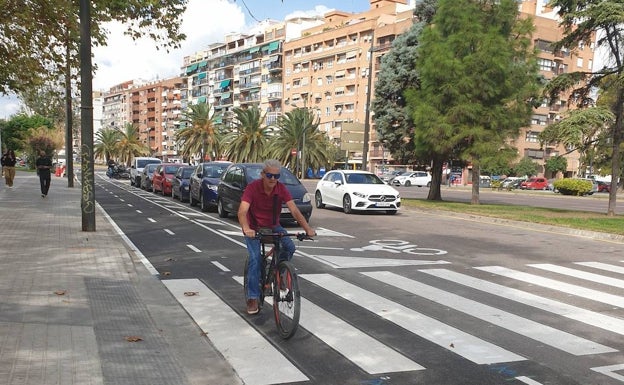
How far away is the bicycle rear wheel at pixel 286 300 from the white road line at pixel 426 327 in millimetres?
1205

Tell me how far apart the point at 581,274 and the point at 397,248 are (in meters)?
3.41

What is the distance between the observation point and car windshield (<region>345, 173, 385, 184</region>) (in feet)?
63.0

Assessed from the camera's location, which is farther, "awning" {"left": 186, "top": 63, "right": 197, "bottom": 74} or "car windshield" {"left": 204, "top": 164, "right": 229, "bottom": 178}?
"awning" {"left": 186, "top": 63, "right": 197, "bottom": 74}

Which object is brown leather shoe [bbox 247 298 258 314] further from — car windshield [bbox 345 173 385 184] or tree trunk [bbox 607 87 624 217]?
tree trunk [bbox 607 87 624 217]

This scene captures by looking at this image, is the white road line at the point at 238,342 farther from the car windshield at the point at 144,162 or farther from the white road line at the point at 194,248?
the car windshield at the point at 144,162

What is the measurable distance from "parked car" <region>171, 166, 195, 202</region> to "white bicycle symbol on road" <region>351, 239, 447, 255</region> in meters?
12.1

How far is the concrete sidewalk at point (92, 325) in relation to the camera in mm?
4082

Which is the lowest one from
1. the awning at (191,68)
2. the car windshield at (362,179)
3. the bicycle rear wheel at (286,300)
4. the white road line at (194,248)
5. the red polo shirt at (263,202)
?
the white road line at (194,248)

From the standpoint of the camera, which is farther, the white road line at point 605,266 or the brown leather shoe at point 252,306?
the white road line at point 605,266

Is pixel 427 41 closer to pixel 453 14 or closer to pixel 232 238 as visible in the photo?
pixel 453 14

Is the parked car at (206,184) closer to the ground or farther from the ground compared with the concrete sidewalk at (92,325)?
farther from the ground

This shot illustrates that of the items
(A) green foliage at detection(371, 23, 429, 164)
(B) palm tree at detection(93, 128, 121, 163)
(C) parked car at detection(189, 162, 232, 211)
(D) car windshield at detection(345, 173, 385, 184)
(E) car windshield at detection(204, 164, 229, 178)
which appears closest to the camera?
(C) parked car at detection(189, 162, 232, 211)

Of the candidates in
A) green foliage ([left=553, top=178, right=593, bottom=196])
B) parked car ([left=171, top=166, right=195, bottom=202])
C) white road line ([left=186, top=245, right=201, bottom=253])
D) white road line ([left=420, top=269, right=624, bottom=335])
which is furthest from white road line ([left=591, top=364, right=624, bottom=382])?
green foliage ([left=553, top=178, right=593, bottom=196])

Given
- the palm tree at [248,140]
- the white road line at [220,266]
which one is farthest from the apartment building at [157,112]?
the white road line at [220,266]
